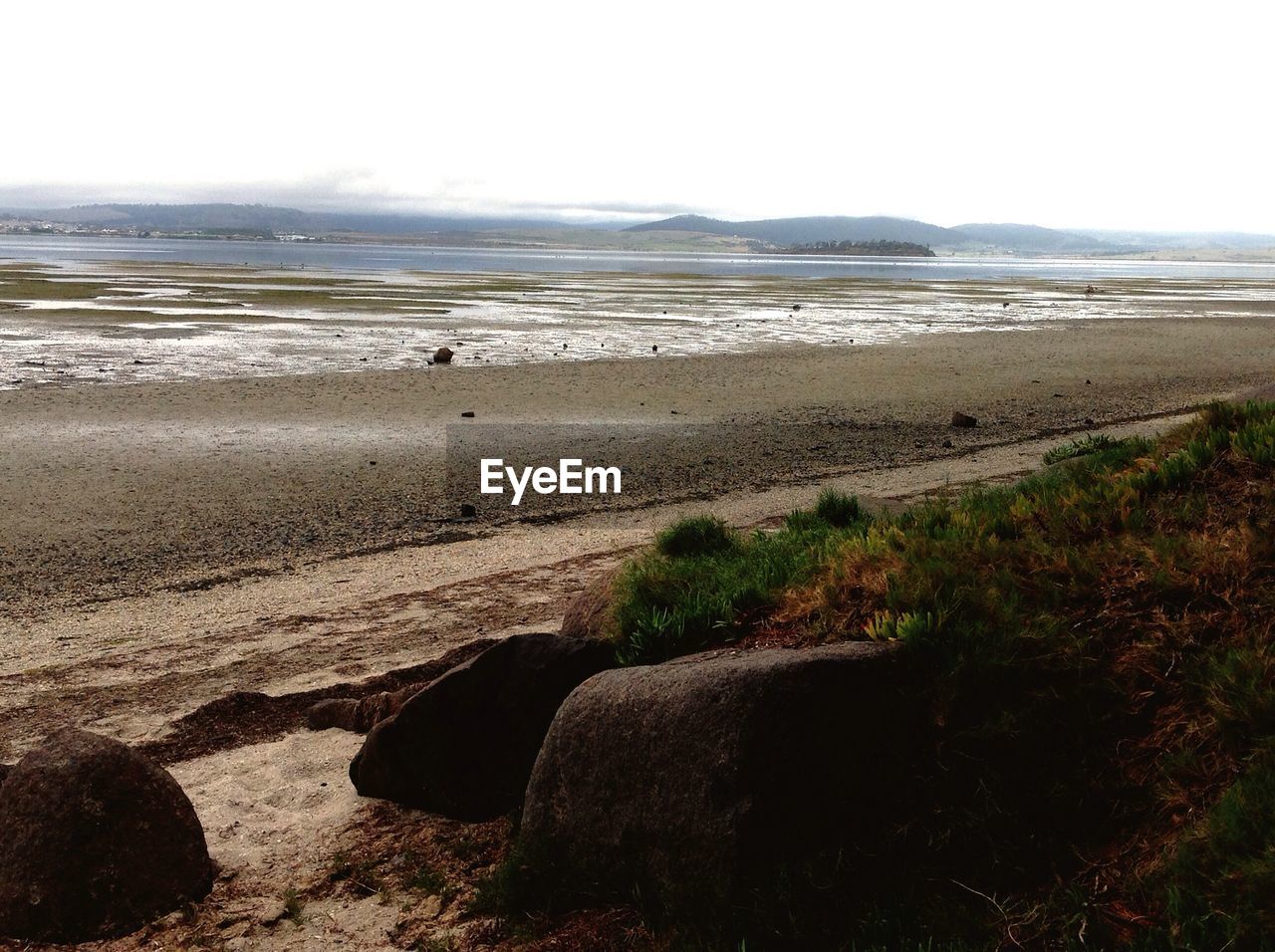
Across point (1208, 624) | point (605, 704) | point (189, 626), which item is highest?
point (1208, 624)

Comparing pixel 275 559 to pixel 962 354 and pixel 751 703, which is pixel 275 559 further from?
pixel 962 354

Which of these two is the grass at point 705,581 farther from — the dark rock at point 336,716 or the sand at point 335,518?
the dark rock at point 336,716

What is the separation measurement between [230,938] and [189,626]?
16.2 feet

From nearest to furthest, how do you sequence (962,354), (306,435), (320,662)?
(320,662)
(306,435)
(962,354)

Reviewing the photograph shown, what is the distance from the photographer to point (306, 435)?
18.1 metres

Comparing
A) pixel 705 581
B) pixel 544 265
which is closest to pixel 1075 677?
pixel 705 581

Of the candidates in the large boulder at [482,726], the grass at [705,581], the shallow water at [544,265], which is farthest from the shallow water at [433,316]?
the shallow water at [544,265]

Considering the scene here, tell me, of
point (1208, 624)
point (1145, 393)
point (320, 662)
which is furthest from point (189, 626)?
point (1145, 393)

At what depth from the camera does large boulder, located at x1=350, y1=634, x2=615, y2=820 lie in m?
5.72

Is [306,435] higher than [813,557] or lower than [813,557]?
lower

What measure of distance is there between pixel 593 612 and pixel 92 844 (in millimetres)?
2923

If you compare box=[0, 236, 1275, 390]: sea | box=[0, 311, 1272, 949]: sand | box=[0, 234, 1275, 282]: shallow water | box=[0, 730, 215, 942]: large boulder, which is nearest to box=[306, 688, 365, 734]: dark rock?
box=[0, 311, 1272, 949]: sand

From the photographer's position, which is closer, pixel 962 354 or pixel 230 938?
pixel 230 938

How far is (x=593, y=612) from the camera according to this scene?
22.3 feet
